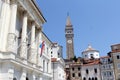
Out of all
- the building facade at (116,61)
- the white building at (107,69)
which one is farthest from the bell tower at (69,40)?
the building facade at (116,61)

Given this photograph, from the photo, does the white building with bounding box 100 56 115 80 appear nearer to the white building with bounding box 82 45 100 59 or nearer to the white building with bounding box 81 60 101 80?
the white building with bounding box 81 60 101 80

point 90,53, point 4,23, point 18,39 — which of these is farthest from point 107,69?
point 4,23

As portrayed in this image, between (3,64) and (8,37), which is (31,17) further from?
(3,64)

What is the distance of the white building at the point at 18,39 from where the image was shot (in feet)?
57.3

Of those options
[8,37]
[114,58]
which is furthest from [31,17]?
[114,58]

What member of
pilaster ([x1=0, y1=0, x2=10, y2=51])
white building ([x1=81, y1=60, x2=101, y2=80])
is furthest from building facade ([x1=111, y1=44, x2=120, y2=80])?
pilaster ([x1=0, y1=0, x2=10, y2=51])

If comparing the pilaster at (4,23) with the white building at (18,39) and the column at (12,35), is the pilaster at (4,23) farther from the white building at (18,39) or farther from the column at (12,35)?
the column at (12,35)

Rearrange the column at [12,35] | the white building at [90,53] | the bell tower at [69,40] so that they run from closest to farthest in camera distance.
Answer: the column at [12,35] → the white building at [90,53] → the bell tower at [69,40]

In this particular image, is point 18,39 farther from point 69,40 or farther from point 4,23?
point 69,40

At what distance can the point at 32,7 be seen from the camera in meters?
25.3

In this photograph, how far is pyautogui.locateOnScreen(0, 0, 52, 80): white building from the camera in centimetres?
1747

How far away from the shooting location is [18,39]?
22.7m

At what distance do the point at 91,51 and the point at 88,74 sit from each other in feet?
93.5

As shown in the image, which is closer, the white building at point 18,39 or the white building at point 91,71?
the white building at point 18,39
